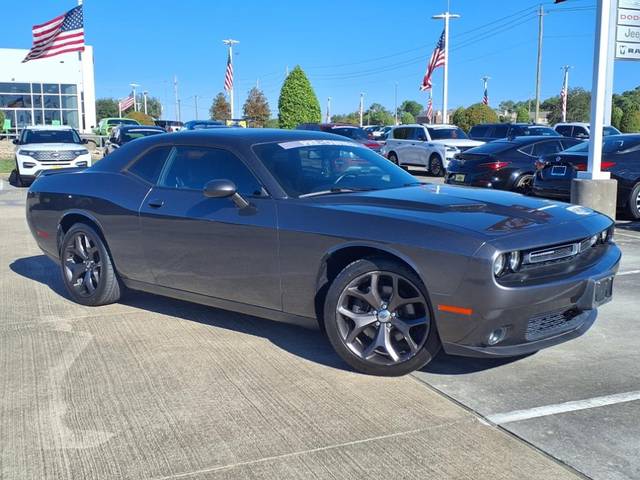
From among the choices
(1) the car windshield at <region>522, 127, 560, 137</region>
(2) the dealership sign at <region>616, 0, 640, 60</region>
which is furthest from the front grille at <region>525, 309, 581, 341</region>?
(1) the car windshield at <region>522, 127, 560, 137</region>

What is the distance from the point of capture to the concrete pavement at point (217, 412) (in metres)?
3.30

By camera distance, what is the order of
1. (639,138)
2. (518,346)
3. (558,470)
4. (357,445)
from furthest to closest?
(639,138), (518,346), (357,445), (558,470)

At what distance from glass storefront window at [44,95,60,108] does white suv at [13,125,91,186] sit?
34.9 metres

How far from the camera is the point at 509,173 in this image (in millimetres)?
13984

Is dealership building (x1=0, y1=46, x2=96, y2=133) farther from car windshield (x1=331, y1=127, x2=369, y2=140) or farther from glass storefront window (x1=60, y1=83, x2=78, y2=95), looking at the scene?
car windshield (x1=331, y1=127, x2=369, y2=140)

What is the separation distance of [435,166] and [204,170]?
55.7 ft

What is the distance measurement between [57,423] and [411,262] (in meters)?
2.16

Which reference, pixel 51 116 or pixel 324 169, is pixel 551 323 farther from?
pixel 51 116

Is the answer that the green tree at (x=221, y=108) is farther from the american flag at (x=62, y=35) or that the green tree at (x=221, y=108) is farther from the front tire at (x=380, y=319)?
the front tire at (x=380, y=319)

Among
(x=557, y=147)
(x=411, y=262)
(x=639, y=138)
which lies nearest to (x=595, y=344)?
(x=411, y=262)

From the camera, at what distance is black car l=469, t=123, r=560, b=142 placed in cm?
2456

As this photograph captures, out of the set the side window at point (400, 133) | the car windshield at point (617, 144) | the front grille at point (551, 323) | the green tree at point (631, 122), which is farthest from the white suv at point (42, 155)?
the green tree at point (631, 122)

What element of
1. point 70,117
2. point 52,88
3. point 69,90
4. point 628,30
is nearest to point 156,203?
point 628,30

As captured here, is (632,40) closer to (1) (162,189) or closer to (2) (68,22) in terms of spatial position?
(1) (162,189)
